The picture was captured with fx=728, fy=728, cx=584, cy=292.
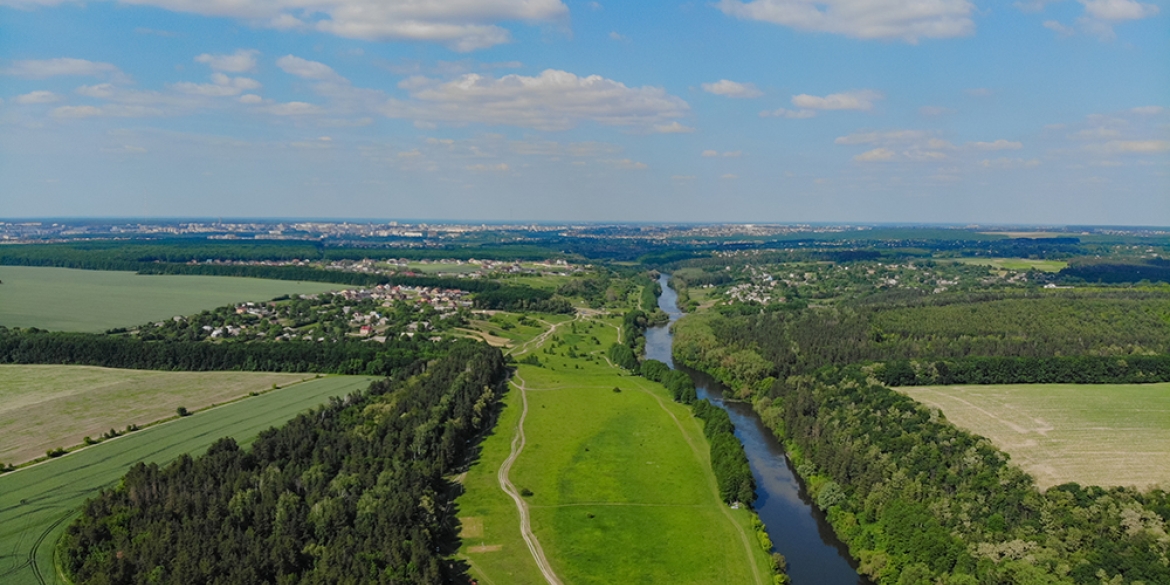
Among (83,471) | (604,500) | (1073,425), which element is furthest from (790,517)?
(83,471)

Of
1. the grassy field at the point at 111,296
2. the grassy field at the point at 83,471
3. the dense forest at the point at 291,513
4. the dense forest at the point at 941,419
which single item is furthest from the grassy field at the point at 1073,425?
the grassy field at the point at 111,296

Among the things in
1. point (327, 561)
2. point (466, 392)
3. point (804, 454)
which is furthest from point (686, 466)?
point (327, 561)

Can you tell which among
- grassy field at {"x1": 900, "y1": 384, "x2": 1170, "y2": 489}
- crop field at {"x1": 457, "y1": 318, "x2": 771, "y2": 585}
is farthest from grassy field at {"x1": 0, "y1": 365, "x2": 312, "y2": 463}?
grassy field at {"x1": 900, "y1": 384, "x2": 1170, "y2": 489}

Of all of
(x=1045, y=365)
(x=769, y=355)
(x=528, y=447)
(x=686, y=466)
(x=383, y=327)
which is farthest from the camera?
(x=383, y=327)

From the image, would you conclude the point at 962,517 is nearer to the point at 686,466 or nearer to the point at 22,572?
the point at 686,466

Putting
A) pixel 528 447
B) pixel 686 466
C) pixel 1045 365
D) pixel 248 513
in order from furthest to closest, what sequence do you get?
pixel 1045 365 < pixel 528 447 < pixel 686 466 < pixel 248 513

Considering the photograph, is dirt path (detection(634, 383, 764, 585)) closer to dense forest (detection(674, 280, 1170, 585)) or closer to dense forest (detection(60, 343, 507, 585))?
dense forest (detection(674, 280, 1170, 585))

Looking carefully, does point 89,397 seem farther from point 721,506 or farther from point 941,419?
point 941,419
